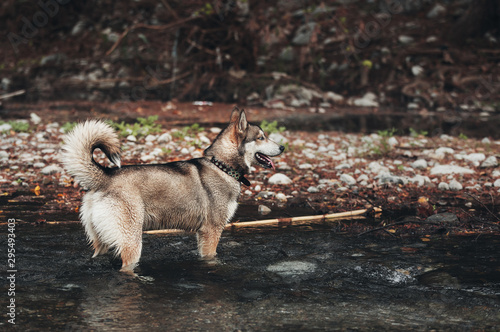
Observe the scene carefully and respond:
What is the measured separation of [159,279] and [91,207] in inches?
41.0

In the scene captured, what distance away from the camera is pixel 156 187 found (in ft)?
20.4

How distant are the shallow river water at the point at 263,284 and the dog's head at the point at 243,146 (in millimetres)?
1098

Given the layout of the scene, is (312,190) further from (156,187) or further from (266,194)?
(156,187)

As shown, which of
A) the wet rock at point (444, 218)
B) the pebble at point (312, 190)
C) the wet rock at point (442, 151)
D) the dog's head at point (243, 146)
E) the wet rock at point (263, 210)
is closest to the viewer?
the dog's head at point (243, 146)

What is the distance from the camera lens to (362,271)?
617 cm

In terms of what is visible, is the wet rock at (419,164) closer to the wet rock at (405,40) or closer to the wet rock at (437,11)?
the wet rock at (405,40)

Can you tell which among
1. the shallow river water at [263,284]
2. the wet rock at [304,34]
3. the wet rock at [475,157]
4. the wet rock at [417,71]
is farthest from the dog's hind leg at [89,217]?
the wet rock at [304,34]

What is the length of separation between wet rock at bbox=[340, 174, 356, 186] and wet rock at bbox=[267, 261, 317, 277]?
13.3 feet

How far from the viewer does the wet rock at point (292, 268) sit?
6.17 m

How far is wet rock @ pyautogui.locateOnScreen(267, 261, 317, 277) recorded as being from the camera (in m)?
6.17

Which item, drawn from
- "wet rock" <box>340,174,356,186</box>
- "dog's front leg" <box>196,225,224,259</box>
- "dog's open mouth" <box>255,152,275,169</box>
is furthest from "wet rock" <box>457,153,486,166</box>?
"dog's front leg" <box>196,225,224,259</box>

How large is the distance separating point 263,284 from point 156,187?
5.20ft

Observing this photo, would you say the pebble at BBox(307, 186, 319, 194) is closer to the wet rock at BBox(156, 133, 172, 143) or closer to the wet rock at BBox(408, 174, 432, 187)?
the wet rock at BBox(408, 174, 432, 187)

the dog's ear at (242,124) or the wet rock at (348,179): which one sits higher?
the dog's ear at (242,124)
